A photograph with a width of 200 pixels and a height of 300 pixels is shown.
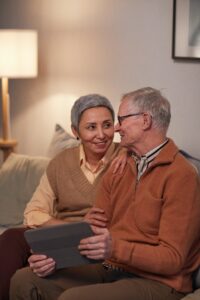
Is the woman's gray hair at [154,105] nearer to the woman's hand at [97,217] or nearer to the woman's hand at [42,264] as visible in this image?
the woman's hand at [97,217]

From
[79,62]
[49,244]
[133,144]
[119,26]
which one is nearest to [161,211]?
[133,144]

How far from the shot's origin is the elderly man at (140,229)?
202 centimetres

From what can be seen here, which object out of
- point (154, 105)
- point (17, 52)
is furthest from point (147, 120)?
point (17, 52)

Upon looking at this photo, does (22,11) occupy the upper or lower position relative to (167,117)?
upper

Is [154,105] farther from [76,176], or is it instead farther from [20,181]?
[20,181]

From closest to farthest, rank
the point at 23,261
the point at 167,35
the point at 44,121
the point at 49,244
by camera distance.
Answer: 1. the point at 49,244
2. the point at 23,261
3. the point at 167,35
4. the point at 44,121

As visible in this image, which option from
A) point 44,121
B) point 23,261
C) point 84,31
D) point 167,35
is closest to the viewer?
point 23,261

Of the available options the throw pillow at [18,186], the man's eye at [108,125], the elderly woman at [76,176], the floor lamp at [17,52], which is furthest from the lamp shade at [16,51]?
the man's eye at [108,125]

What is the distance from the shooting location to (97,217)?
2.32 metres

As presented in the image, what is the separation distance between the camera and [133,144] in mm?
2188

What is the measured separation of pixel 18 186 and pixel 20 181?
3 centimetres

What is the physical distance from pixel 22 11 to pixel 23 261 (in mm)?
2097

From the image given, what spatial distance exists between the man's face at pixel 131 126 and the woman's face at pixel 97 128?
0.36 meters

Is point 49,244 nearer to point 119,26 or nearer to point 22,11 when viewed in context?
point 119,26
